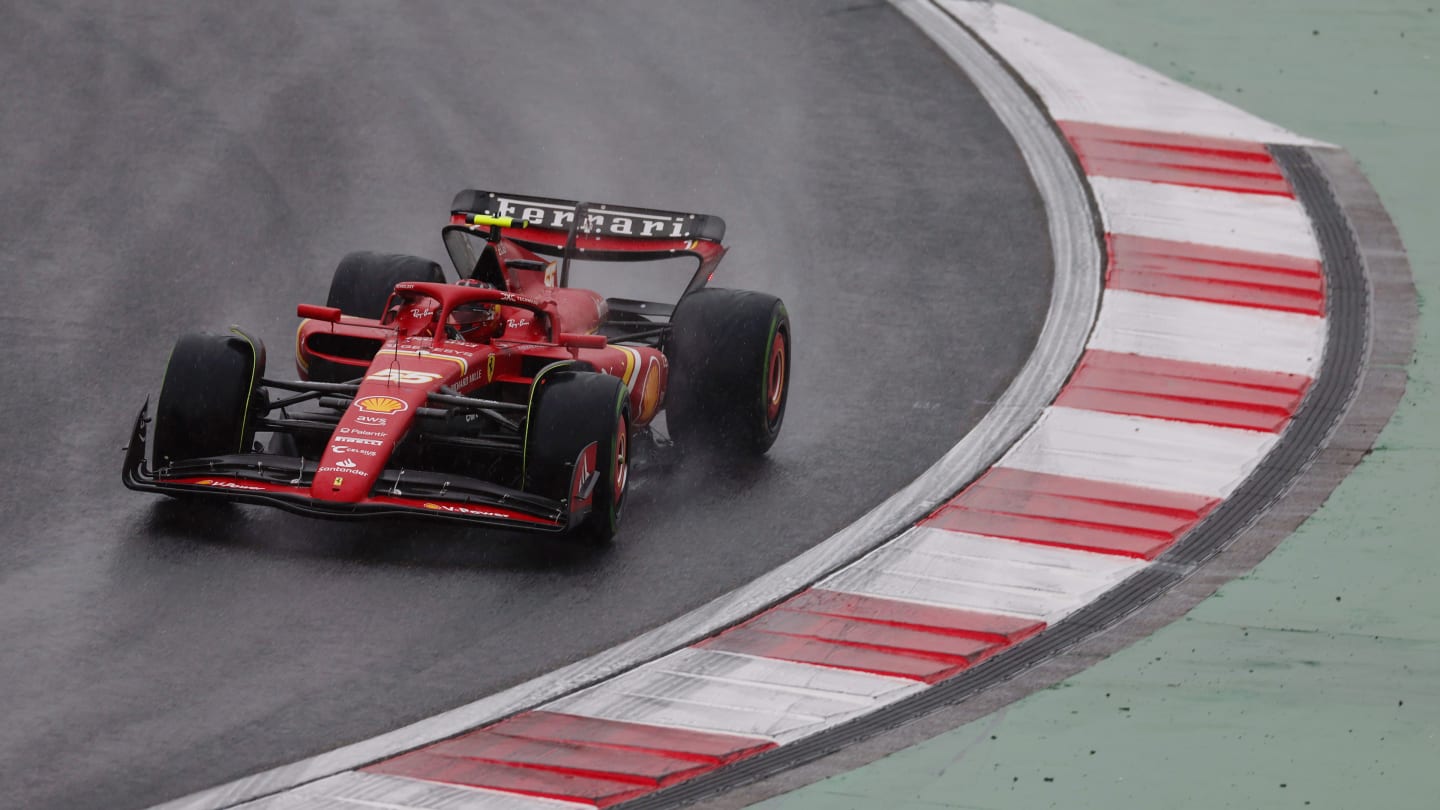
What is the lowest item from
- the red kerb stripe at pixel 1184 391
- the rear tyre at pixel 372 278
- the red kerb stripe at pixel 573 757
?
the red kerb stripe at pixel 573 757

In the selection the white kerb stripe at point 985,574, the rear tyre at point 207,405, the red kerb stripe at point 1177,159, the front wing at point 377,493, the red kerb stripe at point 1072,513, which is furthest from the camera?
the red kerb stripe at point 1177,159

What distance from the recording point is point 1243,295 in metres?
12.9

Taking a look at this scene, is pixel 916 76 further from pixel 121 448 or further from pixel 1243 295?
pixel 121 448

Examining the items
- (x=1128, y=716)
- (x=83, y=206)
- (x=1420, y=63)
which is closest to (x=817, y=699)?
(x=1128, y=716)

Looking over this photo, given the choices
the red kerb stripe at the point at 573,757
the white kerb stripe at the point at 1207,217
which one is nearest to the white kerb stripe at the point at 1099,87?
the white kerb stripe at the point at 1207,217

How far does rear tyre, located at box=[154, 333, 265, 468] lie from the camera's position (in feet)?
32.5

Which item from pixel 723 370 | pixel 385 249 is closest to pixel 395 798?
pixel 723 370

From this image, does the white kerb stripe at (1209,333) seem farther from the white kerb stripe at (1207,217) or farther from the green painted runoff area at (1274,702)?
the white kerb stripe at (1207,217)

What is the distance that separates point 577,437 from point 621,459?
1.80ft

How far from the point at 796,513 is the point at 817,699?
197 centimetres

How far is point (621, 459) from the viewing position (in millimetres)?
10156

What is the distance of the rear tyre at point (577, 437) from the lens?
9609mm

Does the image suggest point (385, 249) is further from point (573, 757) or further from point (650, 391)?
point (573, 757)

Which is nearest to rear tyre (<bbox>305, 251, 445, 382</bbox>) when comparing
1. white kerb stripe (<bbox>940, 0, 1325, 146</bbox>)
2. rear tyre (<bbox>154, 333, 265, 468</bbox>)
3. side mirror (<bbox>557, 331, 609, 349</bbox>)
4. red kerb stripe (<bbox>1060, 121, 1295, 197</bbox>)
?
side mirror (<bbox>557, 331, 609, 349</bbox>)
